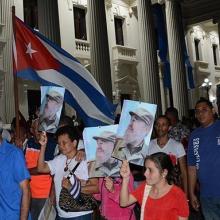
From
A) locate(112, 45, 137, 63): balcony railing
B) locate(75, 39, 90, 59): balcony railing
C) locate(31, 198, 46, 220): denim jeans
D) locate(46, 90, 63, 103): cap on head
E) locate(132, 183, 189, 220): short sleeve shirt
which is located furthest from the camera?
locate(112, 45, 137, 63): balcony railing

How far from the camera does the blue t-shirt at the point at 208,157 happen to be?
179 inches

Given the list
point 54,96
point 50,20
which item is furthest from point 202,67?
point 54,96

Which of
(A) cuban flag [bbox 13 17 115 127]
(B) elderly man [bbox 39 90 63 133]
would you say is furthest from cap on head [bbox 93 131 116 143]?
(A) cuban flag [bbox 13 17 115 127]

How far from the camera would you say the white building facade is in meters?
14.3

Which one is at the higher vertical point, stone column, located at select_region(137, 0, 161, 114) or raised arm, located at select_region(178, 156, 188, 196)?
stone column, located at select_region(137, 0, 161, 114)

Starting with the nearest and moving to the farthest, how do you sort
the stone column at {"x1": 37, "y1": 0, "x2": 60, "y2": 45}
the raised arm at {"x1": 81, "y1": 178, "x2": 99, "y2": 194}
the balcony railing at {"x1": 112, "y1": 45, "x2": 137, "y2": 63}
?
the raised arm at {"x1": 81, "y1": 178, "x2": 99, "y2": 194}
the stone column at {"x1": 37, "y1": 0, "x2": 60, "y2": 45}
the balcony railing at {"x1": 112, "y1": 45, "x2": 137, "y2": 63}

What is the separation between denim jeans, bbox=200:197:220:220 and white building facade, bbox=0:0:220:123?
7.17 m

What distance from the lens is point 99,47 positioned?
1426 cm

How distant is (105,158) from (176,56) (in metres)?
15.7

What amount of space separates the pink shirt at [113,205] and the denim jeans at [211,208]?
88cm

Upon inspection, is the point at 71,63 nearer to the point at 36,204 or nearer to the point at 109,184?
the point at 36,204

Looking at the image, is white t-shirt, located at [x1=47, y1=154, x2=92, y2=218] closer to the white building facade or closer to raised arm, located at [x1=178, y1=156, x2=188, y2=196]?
raised arm, located at [x1=178, y1=156, x2=188, y2=196]

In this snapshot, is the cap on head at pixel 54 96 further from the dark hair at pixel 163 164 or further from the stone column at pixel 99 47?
the stone column at pixel 99 47

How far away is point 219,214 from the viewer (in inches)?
179
